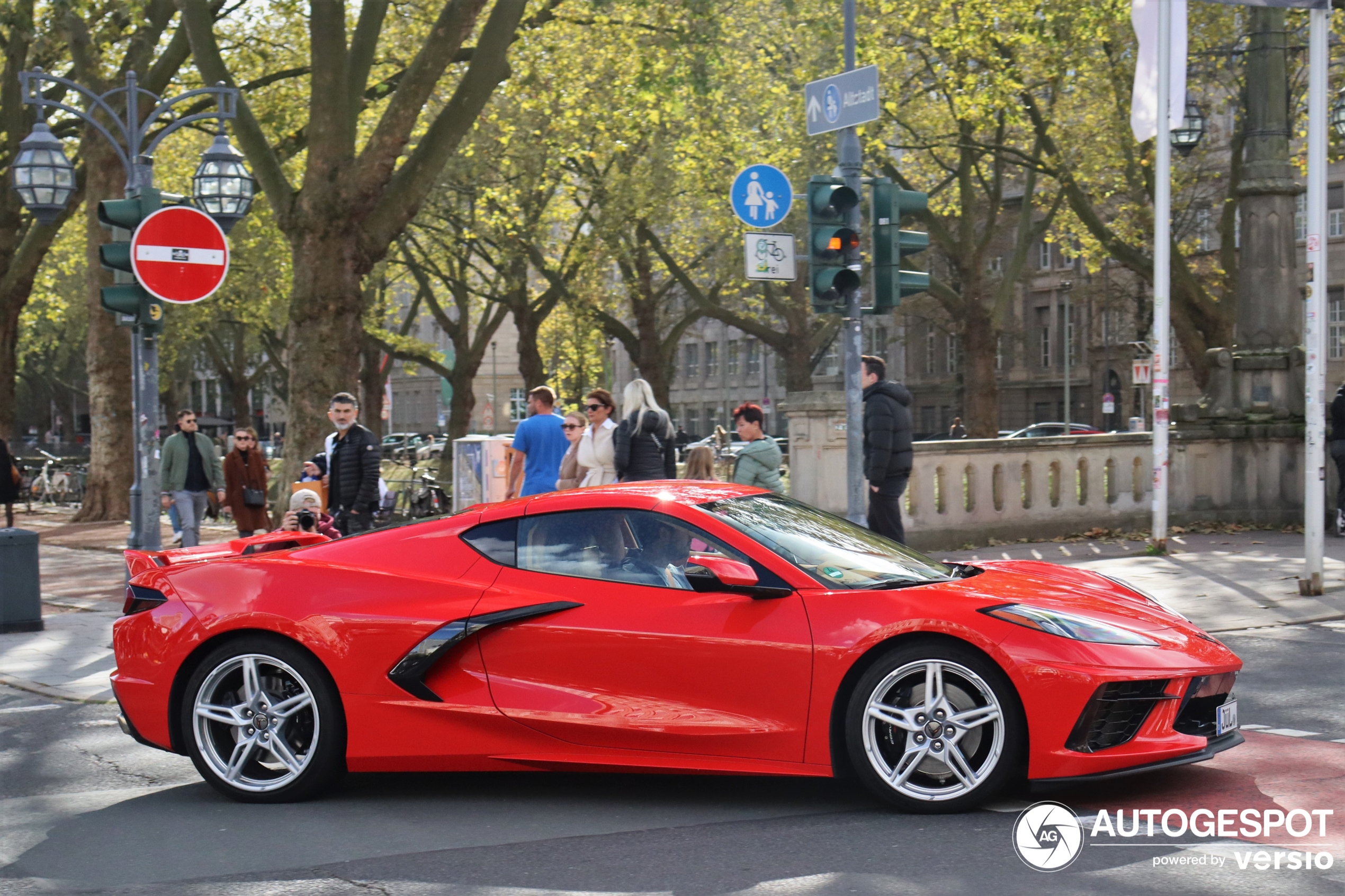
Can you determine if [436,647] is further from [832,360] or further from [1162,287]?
[832,360]

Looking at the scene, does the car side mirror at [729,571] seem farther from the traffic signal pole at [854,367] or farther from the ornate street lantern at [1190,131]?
the ornate street lantern at [1190,131]

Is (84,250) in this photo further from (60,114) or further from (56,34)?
(56,34)

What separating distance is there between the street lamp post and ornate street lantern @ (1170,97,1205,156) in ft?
41.3

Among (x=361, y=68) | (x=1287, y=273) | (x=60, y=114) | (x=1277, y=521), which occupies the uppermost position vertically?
(x=60, y=114)

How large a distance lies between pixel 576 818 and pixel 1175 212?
44124 mm

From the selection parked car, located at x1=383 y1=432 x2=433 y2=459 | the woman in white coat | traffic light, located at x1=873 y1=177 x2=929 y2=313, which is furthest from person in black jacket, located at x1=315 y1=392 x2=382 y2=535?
parked car, located at x1=383 y1=432 x2=433 y2=459

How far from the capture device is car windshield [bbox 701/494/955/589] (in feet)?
18.9

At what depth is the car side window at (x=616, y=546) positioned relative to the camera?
227 inches

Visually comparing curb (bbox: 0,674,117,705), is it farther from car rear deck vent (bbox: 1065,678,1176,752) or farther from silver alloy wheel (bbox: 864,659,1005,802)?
car rear deck vent (bbox: 1065,678,1176,752)

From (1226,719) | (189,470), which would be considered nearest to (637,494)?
(1226,719)

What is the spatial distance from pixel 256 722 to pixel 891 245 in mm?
6590

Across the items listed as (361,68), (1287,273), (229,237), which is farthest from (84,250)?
(1287,273)

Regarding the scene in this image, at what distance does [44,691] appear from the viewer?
9.31 metres

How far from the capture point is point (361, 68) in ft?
58.0
